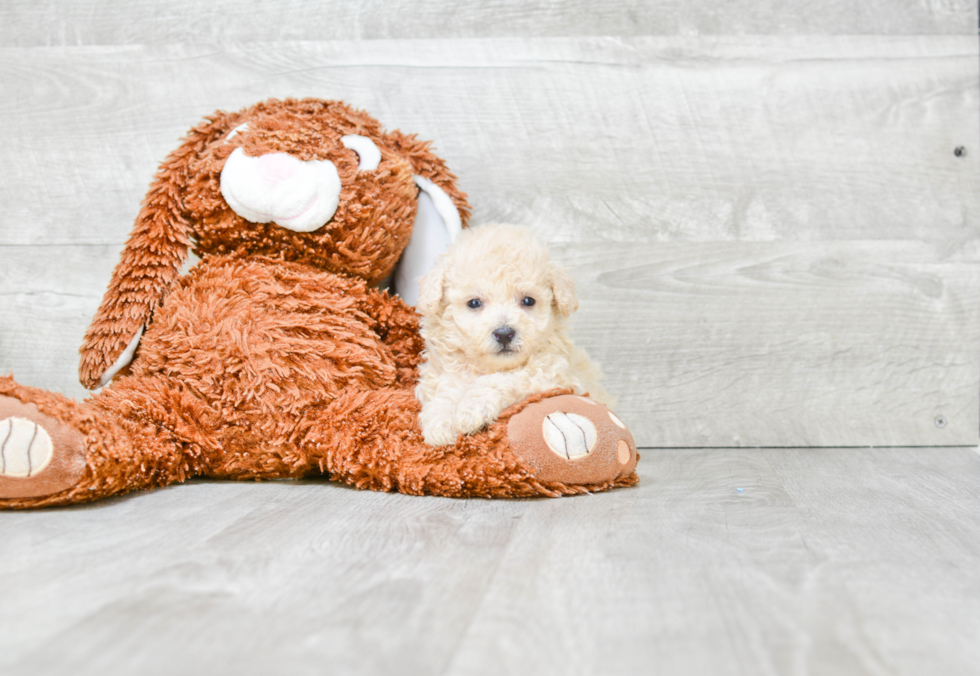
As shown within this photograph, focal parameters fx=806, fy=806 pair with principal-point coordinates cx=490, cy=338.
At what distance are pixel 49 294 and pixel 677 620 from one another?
4.39ft

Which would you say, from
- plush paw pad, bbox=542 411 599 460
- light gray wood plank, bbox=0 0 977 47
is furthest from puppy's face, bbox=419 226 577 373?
light gray wood plank, bbox=0 0 977 47

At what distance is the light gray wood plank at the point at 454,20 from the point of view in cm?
147

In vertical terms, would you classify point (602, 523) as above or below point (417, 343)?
below

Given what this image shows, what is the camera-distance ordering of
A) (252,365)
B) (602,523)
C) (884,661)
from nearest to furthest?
(884,661) → (602,523) → (252,365)

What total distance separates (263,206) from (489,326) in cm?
36

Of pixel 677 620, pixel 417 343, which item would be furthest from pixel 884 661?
pixel 417 343

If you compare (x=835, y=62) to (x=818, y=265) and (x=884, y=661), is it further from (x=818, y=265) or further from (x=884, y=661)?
(x=884, y=661)

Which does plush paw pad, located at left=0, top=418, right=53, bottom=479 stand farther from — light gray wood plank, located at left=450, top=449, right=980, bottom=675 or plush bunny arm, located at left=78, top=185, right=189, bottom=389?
light gray wood plank, located at left=450, top=449, right=980, bottom=675

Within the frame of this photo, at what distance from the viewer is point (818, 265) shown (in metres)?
1.47

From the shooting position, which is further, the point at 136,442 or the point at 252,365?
the point at 252,365

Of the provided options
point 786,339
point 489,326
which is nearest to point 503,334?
point 489,326

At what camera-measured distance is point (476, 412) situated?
1004 mm

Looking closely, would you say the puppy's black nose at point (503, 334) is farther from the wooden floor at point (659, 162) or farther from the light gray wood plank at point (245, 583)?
the wooden floor at point (659, 162)

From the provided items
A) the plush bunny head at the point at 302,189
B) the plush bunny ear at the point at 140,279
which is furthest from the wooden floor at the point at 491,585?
the plush bunny head at the point at 302,189
